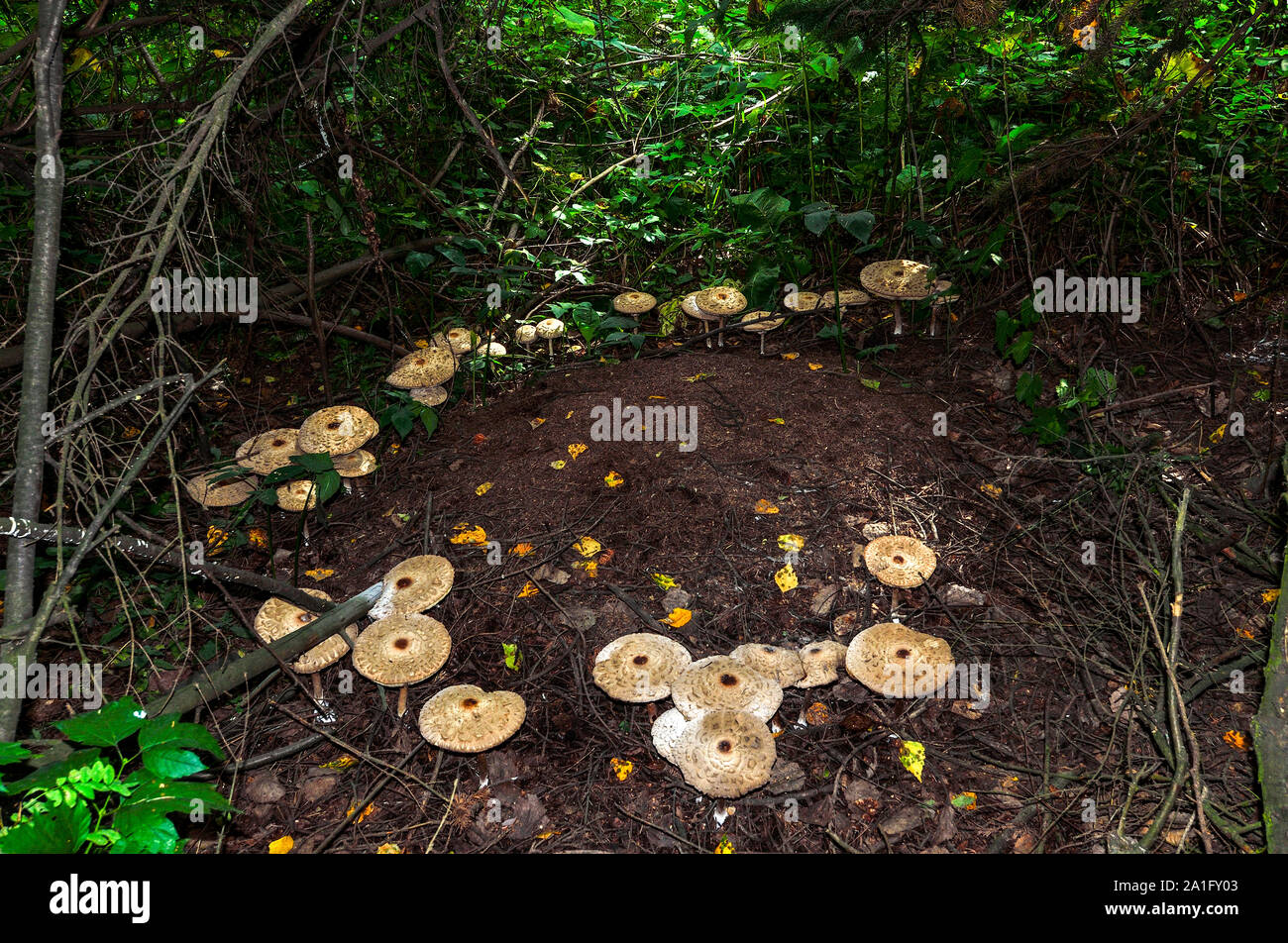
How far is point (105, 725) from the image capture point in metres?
2.33

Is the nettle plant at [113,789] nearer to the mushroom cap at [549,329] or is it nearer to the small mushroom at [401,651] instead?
the small mushroom at [401,651]

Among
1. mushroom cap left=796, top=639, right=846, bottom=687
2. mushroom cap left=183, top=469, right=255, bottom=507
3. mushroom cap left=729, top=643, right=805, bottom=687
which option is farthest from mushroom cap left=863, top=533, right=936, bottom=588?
mushroom cap left=183, top=469, right=255, bottom=507

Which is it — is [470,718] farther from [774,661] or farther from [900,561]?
[900,561]

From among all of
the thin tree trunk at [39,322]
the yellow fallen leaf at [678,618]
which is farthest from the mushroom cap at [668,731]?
the thin tree trunk at [39,322]

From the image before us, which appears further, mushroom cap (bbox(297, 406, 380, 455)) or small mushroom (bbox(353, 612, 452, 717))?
mushroom cap (bbox(297, 406, 380, 455))

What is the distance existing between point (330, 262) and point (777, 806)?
6337mm

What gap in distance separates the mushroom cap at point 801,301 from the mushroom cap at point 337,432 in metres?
3.38

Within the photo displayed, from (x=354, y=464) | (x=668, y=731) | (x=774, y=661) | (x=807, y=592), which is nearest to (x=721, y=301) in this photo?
(x=807, y=592)

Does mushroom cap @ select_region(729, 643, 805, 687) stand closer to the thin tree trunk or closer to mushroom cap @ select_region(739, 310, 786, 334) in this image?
mushroom cap @ select_region(739, 310, 786, 334)

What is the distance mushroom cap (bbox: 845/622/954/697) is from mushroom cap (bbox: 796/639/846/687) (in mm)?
92

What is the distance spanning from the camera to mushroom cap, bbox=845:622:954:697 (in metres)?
3.45

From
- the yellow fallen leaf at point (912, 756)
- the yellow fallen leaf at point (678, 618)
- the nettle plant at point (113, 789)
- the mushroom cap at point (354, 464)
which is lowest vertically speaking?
the yellow fallen leaf at point (912, 756)

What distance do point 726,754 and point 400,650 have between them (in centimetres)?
166

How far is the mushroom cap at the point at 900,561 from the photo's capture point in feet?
12.8
